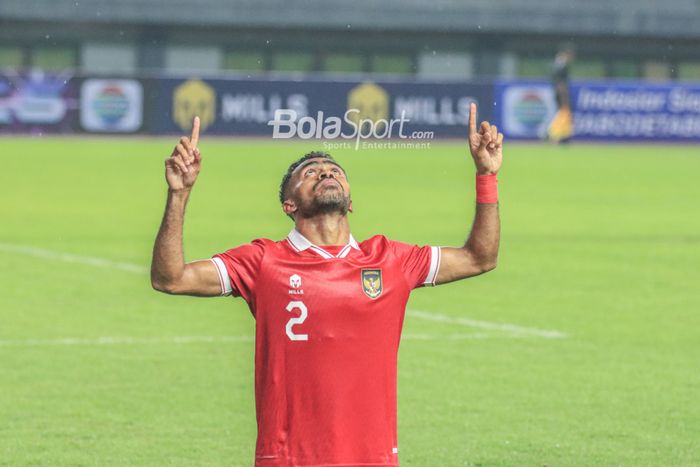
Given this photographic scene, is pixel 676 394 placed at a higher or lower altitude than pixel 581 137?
lower

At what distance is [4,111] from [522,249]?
25645mm

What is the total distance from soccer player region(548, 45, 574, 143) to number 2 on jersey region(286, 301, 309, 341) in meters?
37.1

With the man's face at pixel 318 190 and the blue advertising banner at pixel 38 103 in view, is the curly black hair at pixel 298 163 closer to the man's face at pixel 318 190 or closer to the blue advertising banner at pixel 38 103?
the man's face at pixel 318 190

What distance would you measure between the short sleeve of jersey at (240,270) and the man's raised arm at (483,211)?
0.67m

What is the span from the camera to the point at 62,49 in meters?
59.5

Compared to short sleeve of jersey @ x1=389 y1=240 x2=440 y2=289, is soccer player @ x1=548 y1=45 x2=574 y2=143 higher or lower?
higher

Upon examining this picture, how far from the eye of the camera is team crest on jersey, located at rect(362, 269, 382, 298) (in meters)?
5.59

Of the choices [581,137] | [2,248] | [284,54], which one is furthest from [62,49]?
[2,248]

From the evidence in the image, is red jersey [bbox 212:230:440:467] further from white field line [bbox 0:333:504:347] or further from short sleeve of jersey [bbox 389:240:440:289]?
white field line [bbox 0:333:504:347]

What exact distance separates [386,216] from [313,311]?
1723 centimetres

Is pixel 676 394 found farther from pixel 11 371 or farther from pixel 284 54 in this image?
pixel 284 54

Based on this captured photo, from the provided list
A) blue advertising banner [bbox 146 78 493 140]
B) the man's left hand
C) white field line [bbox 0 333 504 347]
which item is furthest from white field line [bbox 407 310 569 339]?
blue advertising banner [bbox 146 78 493 140]

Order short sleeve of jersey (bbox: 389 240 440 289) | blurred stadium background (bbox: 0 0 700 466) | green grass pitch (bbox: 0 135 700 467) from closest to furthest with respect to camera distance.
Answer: short sleeve of jersey (bbox: 389 240 440 289) < green grass pitch (bbox: 0 135 700 467) < blurred stadium background (bbox: 0 0 700 466)

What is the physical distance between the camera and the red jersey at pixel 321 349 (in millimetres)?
5496
